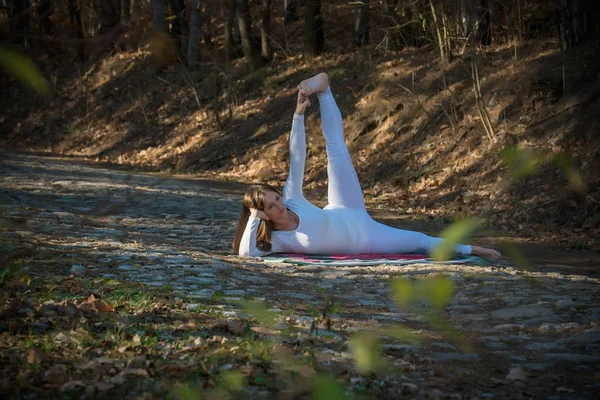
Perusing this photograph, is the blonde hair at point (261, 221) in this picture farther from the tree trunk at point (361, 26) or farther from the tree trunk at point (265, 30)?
the tree trunk at point (265, 30)

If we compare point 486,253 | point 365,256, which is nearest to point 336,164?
point 365,256

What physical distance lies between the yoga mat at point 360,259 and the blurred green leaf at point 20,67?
20.8ft

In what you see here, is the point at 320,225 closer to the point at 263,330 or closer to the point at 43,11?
the point at 263,330

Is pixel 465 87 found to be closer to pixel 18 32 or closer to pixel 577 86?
pixel 577 86

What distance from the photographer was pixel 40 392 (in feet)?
11.0

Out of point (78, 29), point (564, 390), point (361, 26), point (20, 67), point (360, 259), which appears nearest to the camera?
point (20, 67)

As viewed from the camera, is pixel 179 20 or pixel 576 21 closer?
pixel 576 21

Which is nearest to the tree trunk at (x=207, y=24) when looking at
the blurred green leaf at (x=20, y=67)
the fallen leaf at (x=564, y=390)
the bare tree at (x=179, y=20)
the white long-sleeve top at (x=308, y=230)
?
the bare tree at (x=179, y=20)

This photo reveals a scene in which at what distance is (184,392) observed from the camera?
335 cm

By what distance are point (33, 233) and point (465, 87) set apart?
1192cm

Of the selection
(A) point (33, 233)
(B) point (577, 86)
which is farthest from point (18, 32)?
(B) point (577, 86)

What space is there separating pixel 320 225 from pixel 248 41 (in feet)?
62.3

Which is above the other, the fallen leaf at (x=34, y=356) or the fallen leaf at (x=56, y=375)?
the fallen leaf at (x=34, y=356)

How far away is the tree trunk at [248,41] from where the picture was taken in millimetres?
25906
